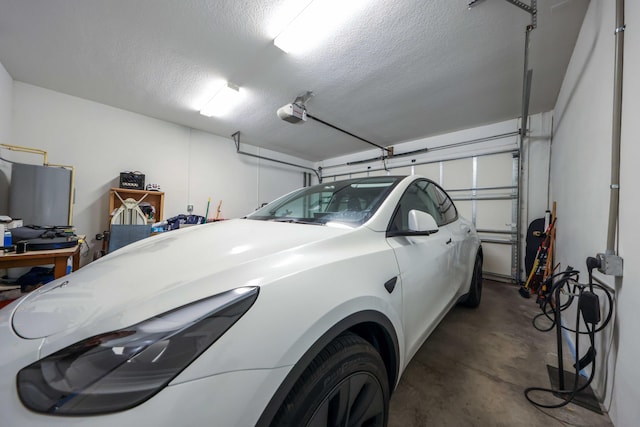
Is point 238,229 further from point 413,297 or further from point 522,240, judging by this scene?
point 522,240

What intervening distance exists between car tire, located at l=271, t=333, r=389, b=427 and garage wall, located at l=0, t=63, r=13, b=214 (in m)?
5.23

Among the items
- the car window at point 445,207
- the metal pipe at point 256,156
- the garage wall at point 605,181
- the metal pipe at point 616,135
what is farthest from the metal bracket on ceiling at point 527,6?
the metal pipe at point 256,156

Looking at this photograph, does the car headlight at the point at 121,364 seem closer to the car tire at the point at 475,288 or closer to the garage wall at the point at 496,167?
the car tire at the point at 475,288

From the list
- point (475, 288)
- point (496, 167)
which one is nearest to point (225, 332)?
point (475, 288)

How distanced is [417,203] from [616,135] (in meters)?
1.15

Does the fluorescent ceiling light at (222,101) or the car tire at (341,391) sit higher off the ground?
the fluorescent ceiling light at (222,101)

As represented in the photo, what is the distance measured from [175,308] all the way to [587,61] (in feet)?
11.5

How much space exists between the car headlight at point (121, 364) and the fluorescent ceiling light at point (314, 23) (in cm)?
265

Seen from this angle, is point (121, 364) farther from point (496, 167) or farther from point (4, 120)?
point (496, 167)

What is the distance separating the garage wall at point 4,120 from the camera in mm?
2994

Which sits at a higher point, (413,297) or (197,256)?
(197,256)

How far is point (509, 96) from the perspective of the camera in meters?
3.41

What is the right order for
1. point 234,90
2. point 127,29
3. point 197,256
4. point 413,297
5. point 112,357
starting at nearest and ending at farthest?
point 112,357
point 197,256
point 413,297
point 127,29
point 234,90

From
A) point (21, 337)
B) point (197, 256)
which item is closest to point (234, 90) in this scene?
point (197, 256)
